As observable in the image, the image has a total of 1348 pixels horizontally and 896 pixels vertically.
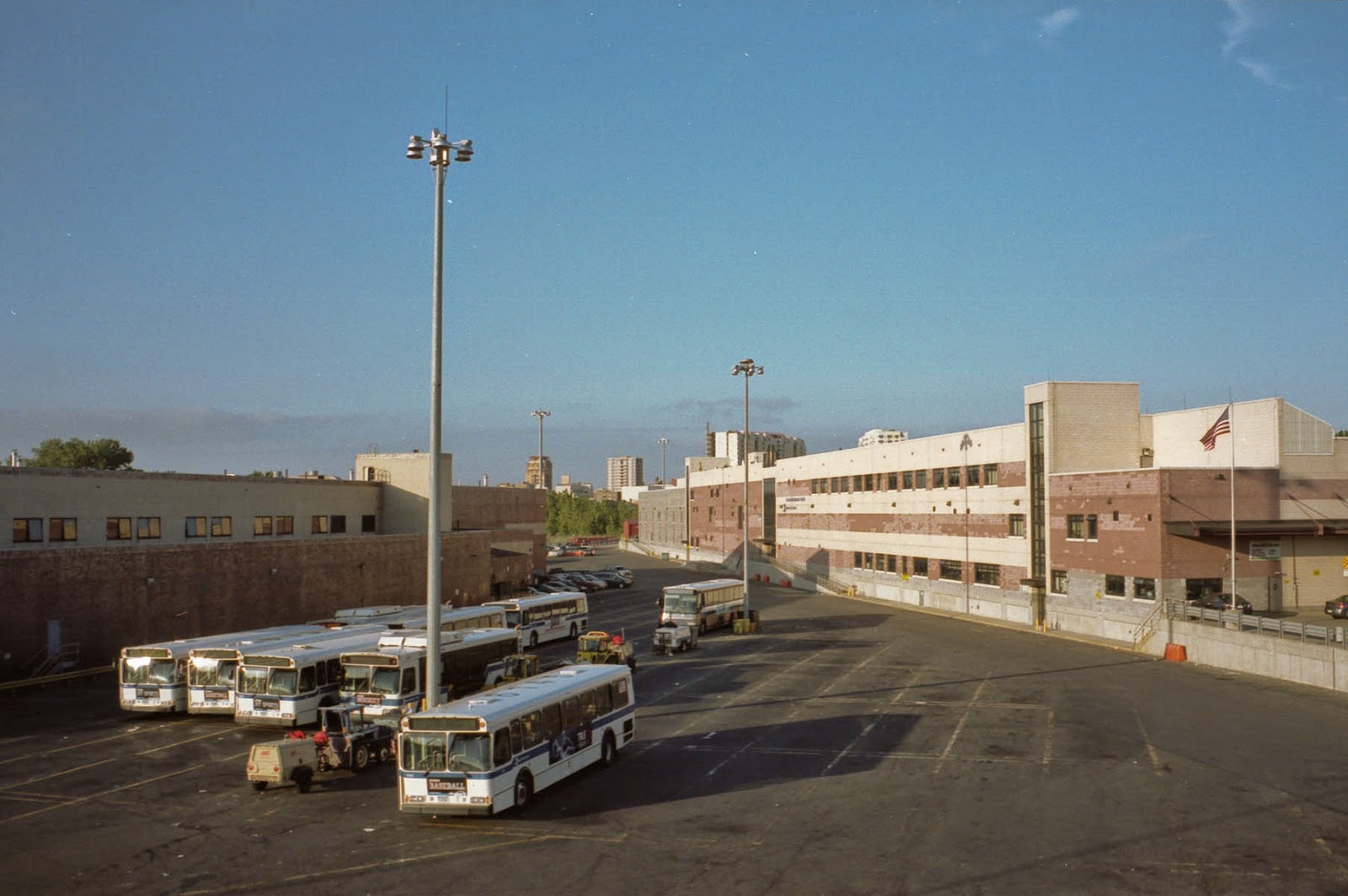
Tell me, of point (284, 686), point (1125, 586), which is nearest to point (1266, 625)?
point (1125, 586)

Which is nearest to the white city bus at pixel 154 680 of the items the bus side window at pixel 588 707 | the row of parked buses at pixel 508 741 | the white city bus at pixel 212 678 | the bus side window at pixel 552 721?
the white city bus at pixel 212 678

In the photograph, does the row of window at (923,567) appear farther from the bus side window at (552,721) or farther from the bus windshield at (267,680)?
the bus windshield at (267,680)

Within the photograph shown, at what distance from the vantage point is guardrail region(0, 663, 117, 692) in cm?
3653

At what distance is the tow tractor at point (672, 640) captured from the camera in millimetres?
46438

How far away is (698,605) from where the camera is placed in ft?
177

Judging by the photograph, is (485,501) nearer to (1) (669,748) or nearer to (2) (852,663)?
(2) (852,663)

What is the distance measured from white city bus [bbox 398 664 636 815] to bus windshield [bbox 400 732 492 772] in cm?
2

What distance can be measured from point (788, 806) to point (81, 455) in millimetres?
114969

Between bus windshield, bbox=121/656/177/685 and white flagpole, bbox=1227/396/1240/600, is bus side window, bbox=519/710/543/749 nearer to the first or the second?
bus windshield, bbox=121/656/177/685

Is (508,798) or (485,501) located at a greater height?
(485,501)

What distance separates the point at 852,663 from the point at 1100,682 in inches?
394

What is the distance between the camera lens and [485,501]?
3474 inches

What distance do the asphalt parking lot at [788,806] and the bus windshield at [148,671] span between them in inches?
50.9

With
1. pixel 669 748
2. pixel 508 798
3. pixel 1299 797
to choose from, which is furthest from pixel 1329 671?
pixel 508 798
